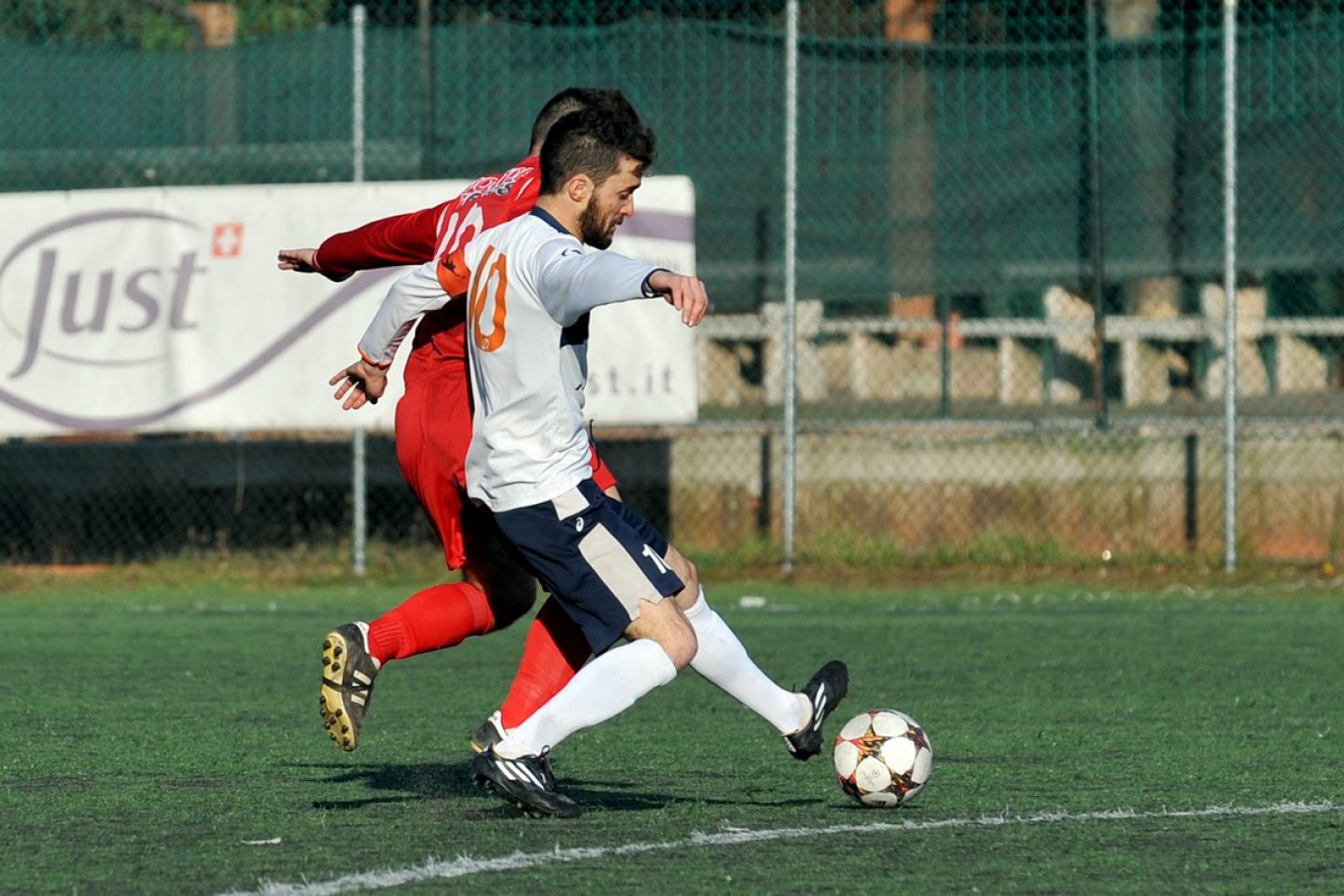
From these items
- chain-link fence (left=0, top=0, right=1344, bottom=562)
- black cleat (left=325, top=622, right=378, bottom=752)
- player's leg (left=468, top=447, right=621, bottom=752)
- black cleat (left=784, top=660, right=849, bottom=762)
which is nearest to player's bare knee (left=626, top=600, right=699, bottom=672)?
player's leg (left=468, top=447, right=621, bottom=752)

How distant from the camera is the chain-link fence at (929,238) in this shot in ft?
41.0

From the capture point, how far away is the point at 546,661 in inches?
217

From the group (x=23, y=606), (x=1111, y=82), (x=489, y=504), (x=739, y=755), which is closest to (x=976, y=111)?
(x=1111, y=82)

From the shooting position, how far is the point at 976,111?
12.7 meters

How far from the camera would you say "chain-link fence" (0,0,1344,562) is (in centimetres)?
1250

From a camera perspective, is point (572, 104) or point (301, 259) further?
point (301, 259)

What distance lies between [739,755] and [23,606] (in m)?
6.41

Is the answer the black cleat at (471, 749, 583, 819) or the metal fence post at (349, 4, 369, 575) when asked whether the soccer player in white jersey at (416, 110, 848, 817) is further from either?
the metal fence post at (349, 4, 369, 575)

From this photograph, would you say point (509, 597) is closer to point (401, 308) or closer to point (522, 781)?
point (401, 308)

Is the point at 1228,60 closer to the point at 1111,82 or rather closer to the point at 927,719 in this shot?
the point at 1111,82

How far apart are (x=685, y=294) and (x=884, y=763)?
4.58 ft

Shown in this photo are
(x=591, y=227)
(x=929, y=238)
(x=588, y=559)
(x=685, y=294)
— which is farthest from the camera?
(x=929, y=238)

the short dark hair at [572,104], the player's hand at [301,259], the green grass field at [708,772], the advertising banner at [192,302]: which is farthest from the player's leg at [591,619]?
the advertising banner at [192,302]

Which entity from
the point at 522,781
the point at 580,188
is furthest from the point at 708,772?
the point at 580,188
